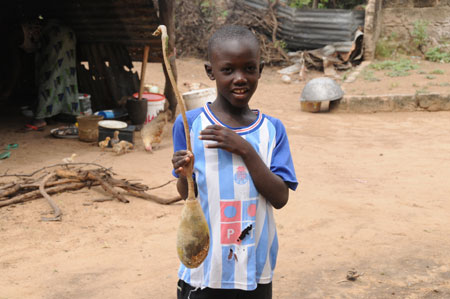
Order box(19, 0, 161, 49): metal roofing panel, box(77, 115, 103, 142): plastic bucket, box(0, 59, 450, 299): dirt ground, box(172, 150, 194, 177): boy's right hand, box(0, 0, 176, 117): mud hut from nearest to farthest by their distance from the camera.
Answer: box(172, 150, 194, 177): boy's right hand < box(0, 59, 450, 299): dirt ground < box(77, 115, 103, 142): plastic bucket < box(19, 0, 161, 49): metal roofing panel < box(0, 0, 176, 117): mud hut

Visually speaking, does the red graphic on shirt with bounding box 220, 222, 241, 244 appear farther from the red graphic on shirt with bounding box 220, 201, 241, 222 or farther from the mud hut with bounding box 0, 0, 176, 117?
the mud hut with bounding box 0, 0, 176, 117

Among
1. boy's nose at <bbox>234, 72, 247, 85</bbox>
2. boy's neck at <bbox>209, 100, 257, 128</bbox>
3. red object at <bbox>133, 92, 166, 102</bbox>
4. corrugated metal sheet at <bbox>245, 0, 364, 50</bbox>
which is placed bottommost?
red object at <bbox>133, 92, 166, 102</bbox>

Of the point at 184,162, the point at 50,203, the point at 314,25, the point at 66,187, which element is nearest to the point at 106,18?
the point at 66,187

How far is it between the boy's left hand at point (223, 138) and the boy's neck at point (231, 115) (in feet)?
0.37

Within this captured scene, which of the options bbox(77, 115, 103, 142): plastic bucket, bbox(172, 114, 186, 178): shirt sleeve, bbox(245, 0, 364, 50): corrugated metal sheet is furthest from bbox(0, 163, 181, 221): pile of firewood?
bbox(245, 0, 364, 50): corrugated metal sheet

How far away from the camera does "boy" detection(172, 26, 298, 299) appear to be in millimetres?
1367

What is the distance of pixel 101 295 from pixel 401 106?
6.81 meters

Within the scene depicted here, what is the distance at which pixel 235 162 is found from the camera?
1.38 metres

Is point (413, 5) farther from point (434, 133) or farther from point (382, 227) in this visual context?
point (382, 227)

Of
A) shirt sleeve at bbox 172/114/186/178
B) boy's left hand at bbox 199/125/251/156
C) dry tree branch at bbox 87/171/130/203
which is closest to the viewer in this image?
boy's left hand at bbox 199/125/251/156

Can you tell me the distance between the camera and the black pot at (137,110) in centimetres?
685

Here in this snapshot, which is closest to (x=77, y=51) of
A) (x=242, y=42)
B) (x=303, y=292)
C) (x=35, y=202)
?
(x=35, y=202)

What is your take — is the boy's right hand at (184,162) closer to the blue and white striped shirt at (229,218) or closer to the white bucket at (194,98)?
the blue and white striped shirt at (229,218)

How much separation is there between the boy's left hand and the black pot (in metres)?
5.70
